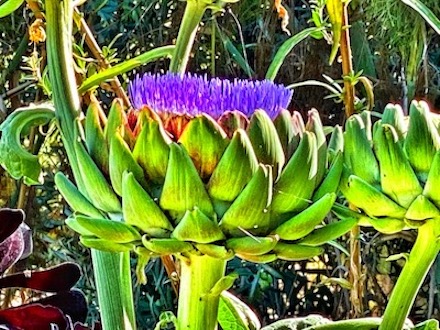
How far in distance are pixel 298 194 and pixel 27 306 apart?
0.54 feet

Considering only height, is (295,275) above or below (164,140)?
below

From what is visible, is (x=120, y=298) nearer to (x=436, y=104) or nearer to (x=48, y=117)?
(x=48, y=117)

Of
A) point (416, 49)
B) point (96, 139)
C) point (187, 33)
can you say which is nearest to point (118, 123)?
point (96, 139)

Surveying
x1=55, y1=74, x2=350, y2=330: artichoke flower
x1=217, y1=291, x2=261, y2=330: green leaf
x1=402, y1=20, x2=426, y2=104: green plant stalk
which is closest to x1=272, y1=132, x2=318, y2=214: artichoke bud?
x1=55, y1=74, x2=350, y2=330: artichoke flower

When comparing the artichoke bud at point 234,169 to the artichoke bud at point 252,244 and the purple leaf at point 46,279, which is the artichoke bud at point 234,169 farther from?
the purple leaf at point 46,279

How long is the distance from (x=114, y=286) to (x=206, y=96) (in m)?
0.10

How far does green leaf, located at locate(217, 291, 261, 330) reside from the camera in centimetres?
36

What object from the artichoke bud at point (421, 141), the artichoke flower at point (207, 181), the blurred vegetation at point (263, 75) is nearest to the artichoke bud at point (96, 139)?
the artichoke flower at point (207, 181)

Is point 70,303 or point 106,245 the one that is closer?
point 106,245

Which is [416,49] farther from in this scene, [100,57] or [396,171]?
[396,171]

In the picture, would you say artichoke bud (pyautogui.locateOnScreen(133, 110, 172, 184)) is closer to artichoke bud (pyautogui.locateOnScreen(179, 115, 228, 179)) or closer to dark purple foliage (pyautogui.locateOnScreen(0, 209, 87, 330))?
artichoke bud (pyautogui.locateOnScreen(179, 115, 228, 179))

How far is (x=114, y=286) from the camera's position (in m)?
0.34

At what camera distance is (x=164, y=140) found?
0.83 feet

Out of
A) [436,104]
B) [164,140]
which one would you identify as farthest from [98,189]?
[436,104]
